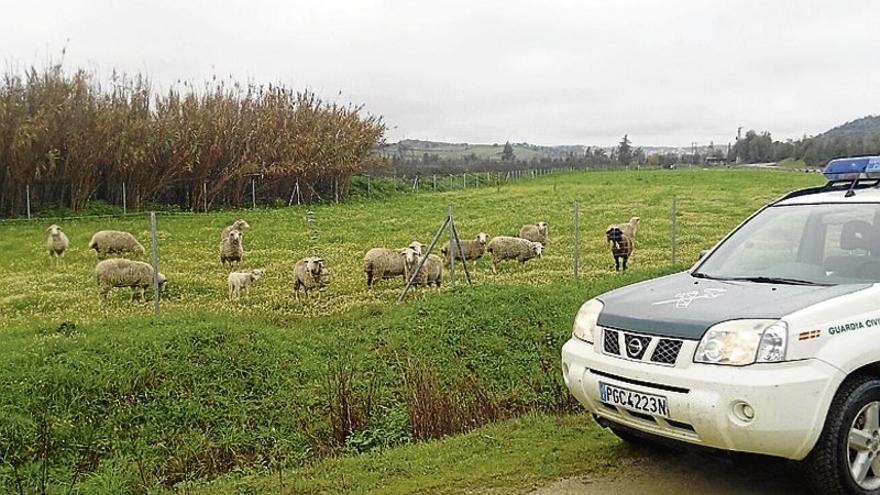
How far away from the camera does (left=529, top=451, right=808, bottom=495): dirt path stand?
517 centimetres

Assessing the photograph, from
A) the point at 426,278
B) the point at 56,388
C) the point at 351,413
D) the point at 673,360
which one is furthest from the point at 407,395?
the point at 426,278

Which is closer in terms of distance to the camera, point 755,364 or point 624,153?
point 755,364

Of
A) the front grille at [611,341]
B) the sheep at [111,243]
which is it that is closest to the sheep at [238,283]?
the sheep at [111,243]

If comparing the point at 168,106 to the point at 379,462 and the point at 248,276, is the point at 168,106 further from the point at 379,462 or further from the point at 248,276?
the point at 379,462

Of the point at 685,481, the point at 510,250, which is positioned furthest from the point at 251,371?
the point at 510,250

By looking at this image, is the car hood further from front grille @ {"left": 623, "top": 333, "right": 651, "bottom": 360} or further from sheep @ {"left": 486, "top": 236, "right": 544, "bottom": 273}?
sheep @ {"left": 486, "top": 236, "right": 544, "bottom": 273}

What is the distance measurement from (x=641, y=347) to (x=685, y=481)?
1.13 meters

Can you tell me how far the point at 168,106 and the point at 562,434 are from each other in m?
34.3

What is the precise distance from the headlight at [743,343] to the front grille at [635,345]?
1.17 feet

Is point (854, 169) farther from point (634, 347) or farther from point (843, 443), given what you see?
point (634, 347)

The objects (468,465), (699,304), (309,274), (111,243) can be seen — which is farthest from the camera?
(111,243)

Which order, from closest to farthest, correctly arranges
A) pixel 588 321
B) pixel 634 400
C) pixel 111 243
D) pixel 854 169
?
pixel 634 400 < pixel 588 321 < pixel 854 169 < pixel 111 243

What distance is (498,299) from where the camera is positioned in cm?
1287

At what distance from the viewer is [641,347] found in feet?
16.3
